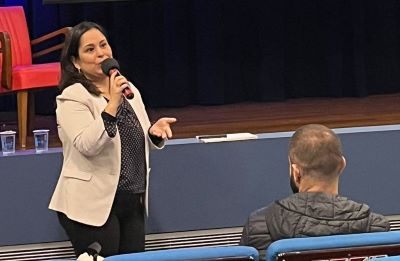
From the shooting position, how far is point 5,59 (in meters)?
5.32

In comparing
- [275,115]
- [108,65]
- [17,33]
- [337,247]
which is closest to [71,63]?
[108,65]

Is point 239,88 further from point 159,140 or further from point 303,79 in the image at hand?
point 159,140

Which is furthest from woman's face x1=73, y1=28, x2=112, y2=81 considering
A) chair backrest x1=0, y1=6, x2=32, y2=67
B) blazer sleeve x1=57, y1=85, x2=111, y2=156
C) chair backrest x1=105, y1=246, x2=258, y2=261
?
chair backrest x1=0, y1=6, x2=32, y2=67

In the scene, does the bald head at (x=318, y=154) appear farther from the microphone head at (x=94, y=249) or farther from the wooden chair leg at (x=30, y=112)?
the wooden chair leg at (x=30, y=112)

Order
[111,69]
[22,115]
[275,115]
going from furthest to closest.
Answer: [275,115] < [22,115] < [111,69]

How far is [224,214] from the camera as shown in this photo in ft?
12.9

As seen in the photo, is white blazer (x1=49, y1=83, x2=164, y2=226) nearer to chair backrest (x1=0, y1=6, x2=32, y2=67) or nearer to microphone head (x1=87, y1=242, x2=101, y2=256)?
microphone head (x1=87, y1=242, x2=101, y2=256)

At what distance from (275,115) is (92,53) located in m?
3.44

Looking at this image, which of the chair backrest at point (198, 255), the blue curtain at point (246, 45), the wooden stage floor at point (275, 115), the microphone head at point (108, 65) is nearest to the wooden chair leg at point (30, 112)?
the wooden stage floor at point (275, 115)

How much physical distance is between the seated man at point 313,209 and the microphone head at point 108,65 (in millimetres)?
768

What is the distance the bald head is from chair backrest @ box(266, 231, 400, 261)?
222mm

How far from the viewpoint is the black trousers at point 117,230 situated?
3162 millimetres

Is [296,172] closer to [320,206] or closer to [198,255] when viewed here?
[320,206]

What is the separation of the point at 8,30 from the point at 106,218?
10.2ft
